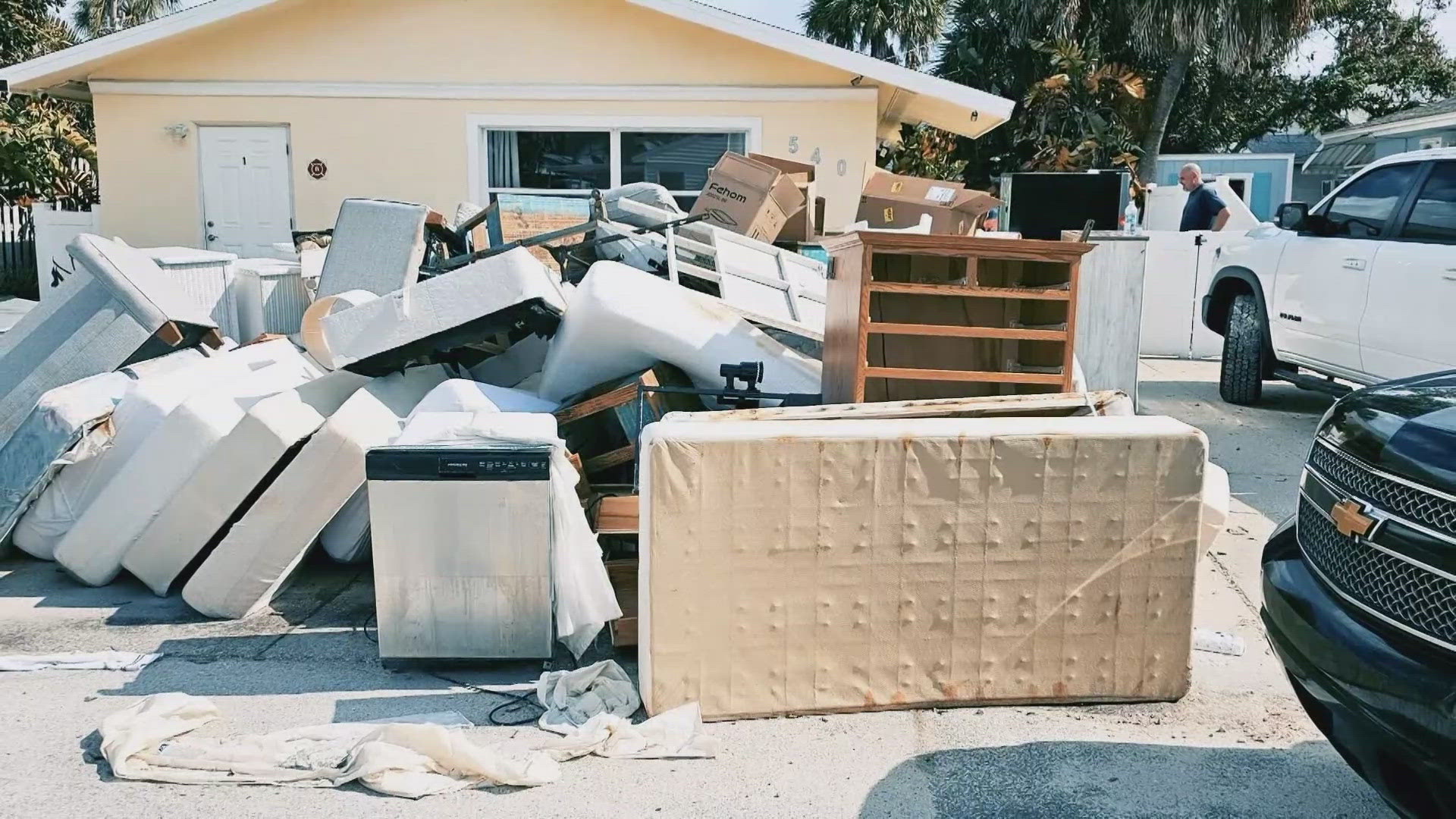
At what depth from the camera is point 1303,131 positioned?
1191 inches

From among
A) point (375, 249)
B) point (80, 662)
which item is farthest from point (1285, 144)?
point (80, 662)

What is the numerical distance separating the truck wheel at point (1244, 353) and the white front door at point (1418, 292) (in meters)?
1.56

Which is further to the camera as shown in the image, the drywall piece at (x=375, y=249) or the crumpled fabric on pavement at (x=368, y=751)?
the drywall piece at (x=375, y=249)

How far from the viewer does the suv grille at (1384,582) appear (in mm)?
2350

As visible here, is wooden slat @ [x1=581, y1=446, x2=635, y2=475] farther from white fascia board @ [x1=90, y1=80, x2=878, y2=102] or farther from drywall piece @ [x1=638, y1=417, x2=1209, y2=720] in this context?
white fascia board @ [x1=90, y1=80, x2=878, y2=102]

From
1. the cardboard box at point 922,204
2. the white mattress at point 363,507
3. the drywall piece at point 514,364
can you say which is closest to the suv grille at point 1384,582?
the white mattress at point 363,507

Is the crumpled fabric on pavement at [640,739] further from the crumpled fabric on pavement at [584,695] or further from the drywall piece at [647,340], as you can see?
the drywall piece at [647,340]

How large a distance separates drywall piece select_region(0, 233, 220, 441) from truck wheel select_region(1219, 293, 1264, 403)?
23.4ft

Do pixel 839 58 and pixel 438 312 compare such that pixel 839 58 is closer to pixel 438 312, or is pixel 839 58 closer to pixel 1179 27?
pixel 438 312

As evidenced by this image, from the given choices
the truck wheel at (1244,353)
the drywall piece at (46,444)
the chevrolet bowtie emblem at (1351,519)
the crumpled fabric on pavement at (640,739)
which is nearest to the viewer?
the chevrolet bowtie emblem at (1351,519)

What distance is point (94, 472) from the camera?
17.0 ft

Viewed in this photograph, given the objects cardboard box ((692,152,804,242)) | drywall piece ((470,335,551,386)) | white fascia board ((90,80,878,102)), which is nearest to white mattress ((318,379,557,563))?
drywall piece ((470,335,551,386))

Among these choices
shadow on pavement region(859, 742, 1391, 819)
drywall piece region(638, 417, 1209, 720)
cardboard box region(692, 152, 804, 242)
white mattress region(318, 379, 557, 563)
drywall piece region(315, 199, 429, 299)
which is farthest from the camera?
cardboard box region(692, 152, 804, 242)

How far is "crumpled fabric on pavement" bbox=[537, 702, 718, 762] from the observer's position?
11.2ft
